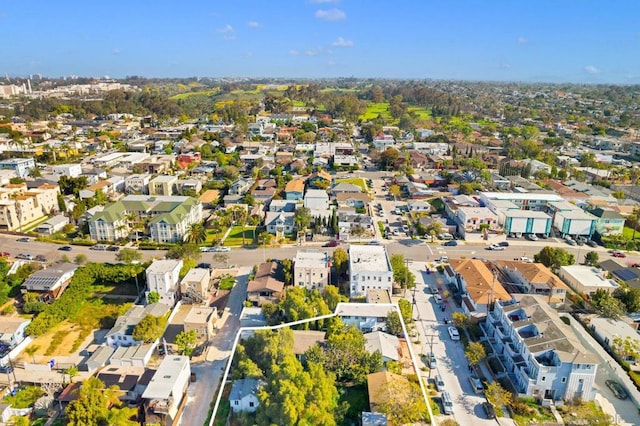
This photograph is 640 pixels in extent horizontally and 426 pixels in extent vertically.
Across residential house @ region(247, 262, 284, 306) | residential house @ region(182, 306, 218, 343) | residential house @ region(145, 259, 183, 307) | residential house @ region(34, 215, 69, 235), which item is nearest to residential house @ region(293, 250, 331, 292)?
residential house @ region(247, 262, 284, 306)

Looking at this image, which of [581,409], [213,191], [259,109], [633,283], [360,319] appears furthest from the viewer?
[259,109]

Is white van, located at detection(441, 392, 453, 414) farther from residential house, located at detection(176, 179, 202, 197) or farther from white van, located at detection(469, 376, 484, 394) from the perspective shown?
residential house, located at detection(176, 179, 202, 197)

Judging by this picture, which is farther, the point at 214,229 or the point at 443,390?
the point at 214,229

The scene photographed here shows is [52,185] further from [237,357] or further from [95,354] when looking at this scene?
[237,357]

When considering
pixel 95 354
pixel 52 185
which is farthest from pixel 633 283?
→ pixel 52 185

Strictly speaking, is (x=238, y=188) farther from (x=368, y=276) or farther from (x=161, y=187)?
(x=368, y=276)

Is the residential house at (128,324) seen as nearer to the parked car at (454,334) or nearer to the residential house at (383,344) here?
the residential house at (383,344)

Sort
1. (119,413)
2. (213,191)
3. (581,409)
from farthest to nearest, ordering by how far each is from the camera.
Result: (213,191) → (581,409) → (119,413)
